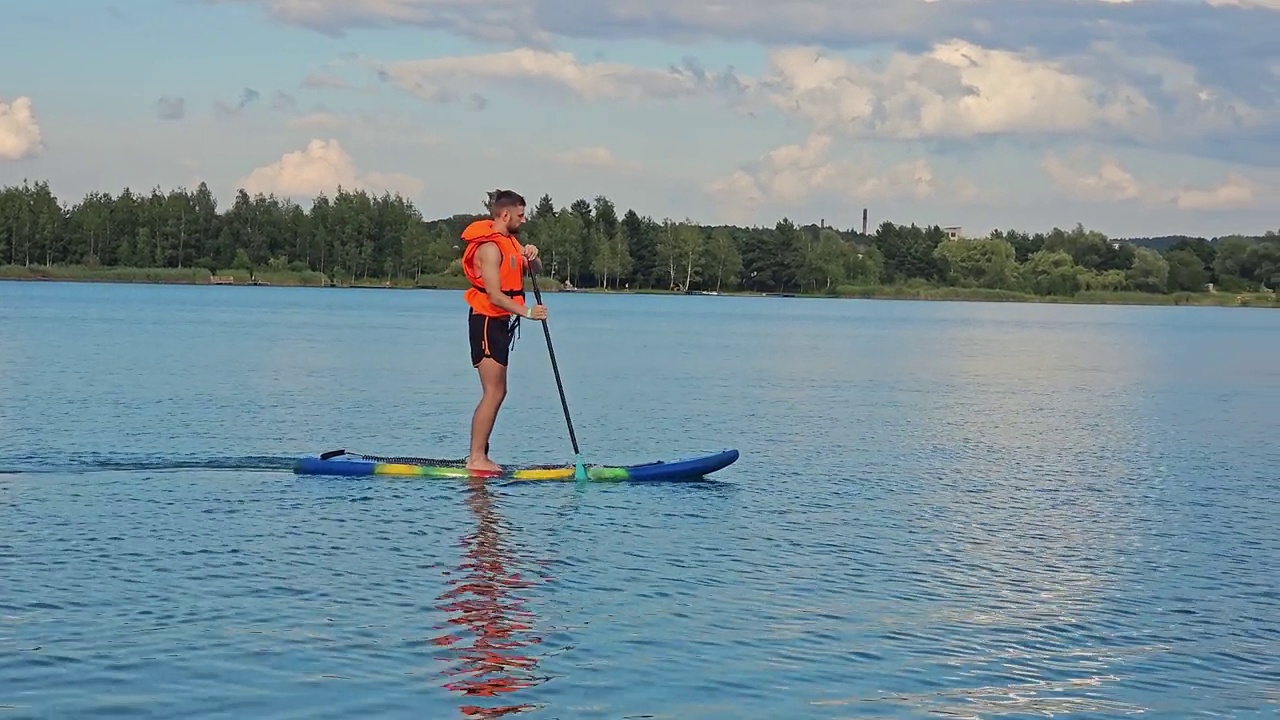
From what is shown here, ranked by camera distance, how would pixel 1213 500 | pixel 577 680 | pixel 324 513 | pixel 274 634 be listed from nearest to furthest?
pixel 577 680
pixel 274 634
pixel 324 513
pixel 1213 500

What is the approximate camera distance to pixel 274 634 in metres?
9.55

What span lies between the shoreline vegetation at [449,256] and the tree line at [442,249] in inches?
5.1

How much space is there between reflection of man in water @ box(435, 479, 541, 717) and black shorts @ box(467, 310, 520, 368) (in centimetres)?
285

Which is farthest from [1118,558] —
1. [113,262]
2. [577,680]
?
[113,262]

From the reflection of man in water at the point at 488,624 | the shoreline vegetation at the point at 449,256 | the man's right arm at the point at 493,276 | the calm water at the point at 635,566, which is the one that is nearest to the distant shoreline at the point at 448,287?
the shoreline vegetation at the point at 449,256

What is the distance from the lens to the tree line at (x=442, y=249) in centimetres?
15912

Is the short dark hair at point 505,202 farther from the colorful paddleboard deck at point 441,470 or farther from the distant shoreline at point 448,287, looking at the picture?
the distant shoreline at point 448,287

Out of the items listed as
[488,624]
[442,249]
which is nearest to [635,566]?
[488,624]

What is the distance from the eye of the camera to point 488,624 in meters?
10.0

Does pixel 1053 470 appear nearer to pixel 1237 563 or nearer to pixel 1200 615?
pixel 1237 563

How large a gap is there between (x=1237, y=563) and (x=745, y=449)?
873 centimetres

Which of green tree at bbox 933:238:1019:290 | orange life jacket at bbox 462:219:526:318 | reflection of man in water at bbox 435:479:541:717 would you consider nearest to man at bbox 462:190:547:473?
orange life jacket at bbox 462:219:526:318

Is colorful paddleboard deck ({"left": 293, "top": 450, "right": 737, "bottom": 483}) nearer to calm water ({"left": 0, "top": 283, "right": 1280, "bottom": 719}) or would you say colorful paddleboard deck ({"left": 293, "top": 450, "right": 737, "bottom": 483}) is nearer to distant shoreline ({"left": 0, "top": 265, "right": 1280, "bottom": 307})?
calm water ({"left": 0, "top": 283, "right": 1280, "bottom": 719})

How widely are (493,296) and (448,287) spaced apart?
168927 millimetres
